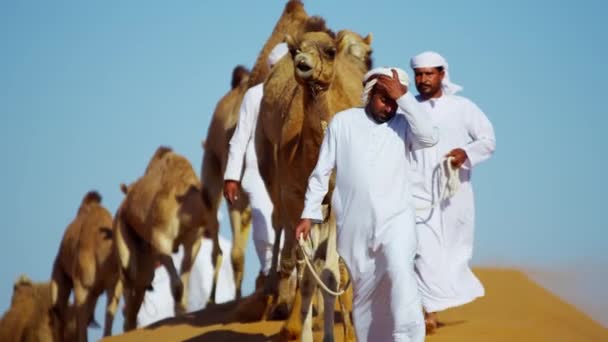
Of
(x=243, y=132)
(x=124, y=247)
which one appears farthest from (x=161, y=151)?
(x=243, y=132)

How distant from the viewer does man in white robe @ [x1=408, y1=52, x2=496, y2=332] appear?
1191cm

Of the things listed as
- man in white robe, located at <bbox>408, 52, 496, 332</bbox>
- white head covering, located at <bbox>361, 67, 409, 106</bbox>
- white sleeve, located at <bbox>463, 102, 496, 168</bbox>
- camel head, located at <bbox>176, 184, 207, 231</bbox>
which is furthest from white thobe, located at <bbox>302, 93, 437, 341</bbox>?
camel head, located at <bbox>176, 184, 207, 231</bbox>

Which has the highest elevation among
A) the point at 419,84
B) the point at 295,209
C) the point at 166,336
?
the point at 419,84

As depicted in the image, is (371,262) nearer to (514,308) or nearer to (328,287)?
(328,287)

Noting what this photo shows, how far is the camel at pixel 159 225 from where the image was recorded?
699 inches

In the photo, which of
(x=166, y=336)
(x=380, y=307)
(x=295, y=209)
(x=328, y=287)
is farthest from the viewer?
(x=166, y=336)

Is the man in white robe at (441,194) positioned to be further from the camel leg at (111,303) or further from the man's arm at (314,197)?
the camel leg at (111,303)

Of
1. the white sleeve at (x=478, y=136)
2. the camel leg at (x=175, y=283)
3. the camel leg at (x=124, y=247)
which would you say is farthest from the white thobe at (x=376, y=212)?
the camel leg at (x=124, y=247)

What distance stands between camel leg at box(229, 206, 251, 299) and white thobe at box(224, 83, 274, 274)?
3.65 ft

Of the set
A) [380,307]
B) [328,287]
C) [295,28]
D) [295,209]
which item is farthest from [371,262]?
[295,28]

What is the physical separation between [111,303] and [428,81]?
902 centimetres

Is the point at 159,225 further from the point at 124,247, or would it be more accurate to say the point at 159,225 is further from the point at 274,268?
the point at 274,268

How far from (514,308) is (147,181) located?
19.7 ft

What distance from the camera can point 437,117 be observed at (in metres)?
12.3
